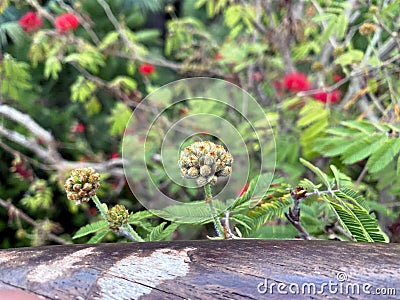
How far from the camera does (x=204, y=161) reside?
0.66m

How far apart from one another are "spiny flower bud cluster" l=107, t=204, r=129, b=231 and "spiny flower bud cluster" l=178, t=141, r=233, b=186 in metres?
0.16

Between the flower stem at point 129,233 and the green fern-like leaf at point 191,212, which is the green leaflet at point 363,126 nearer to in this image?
the green fern-like leaf at point 191,212

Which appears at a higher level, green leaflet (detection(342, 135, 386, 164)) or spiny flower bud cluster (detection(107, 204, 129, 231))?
green leaflet (detection(342, 135, 386, 164))

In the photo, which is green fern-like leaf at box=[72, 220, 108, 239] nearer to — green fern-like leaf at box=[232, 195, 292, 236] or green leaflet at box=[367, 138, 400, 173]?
green fern-like leaf at box=[232, 195, 292, 236]

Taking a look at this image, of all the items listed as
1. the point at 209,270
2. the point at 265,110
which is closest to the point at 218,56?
the point at 265,110

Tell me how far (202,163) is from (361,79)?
1.29 meters

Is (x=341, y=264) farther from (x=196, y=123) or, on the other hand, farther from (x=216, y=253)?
(x=196, y=123)

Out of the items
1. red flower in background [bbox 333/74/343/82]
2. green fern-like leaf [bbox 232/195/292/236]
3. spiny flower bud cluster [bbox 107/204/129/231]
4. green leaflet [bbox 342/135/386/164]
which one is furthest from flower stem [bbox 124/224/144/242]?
red flower in background [bbox 333/74/343/82]

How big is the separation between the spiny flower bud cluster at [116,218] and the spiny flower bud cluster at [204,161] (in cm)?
16

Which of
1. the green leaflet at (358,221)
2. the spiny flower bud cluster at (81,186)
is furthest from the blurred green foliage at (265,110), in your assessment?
the spiny flower bud cluster at (81,186)

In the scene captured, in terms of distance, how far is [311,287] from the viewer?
2.01 ft

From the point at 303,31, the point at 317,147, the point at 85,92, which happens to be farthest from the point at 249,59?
the point at 317,147

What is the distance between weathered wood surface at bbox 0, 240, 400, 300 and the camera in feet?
2.03

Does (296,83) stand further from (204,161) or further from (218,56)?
(204,161)
